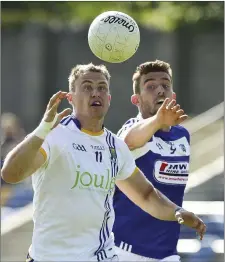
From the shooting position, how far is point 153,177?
7254 millimetres

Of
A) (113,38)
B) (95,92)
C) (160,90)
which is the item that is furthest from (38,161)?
(160,90)

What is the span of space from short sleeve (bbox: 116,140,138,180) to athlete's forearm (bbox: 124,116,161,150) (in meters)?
0.29

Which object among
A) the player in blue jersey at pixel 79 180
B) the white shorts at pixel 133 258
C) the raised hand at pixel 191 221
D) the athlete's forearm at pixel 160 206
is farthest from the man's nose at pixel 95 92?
the white shorts at pixel 133 258

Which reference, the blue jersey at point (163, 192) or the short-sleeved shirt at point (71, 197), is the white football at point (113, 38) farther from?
the short-sleeved shirt at point (71, 197)

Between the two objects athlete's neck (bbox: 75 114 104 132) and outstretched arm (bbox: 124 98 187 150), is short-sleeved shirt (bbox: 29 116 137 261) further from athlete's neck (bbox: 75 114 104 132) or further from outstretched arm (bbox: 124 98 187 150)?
outstretched arm (bbox: 124 98 187 150)

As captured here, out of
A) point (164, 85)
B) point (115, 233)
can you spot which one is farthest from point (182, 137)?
point (115, 233)

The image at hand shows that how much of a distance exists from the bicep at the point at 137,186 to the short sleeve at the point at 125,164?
8cm

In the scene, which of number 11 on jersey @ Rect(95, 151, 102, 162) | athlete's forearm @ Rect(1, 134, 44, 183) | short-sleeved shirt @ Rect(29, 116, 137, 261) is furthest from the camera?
number 11 on jersey @ Rect(95, 151, 102, 162)

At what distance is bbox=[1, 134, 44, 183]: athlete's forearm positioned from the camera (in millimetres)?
5551

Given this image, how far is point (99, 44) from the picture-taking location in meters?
7.05

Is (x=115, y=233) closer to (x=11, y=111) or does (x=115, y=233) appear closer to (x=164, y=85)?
(x=164, y=85)

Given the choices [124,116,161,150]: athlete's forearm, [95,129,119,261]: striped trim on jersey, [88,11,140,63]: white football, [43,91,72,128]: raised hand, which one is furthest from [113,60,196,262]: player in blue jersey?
[43,91,72,128]: raised hand

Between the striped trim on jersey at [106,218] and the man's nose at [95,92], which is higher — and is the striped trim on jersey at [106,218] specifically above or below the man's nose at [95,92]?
below

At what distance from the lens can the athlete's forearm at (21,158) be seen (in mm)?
5551
